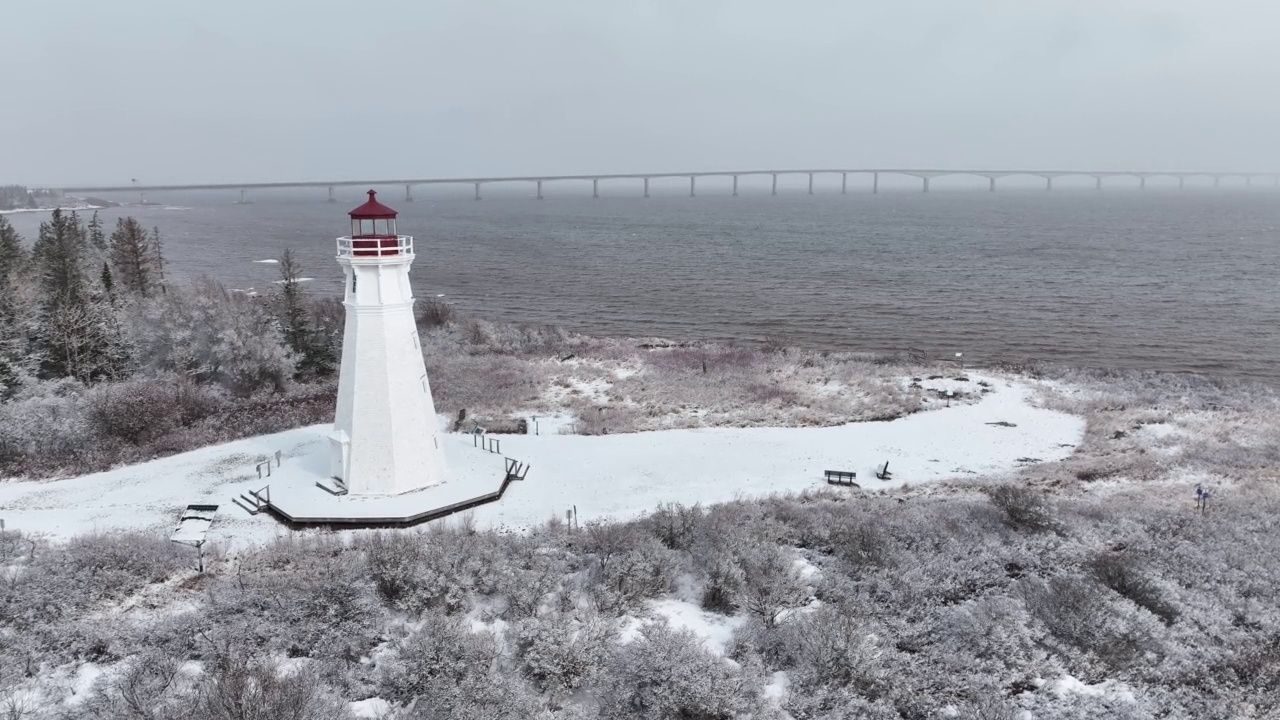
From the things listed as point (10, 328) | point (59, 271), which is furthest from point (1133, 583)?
point (59, 271)

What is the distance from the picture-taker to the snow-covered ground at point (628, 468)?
1706cm

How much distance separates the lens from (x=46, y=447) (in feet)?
68.0

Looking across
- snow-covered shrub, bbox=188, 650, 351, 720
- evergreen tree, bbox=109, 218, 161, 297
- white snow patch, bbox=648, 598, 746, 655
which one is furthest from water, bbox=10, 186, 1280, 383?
snow-covered shrub, bbox=188, 650, 351, 720

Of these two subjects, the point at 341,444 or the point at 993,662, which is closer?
the point at 993,662

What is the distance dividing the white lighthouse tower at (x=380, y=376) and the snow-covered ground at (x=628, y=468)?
210 cm

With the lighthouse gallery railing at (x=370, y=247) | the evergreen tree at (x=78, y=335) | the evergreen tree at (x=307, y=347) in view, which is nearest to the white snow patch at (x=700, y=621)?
the lighthouse gallery railing at (x=370, y=247)

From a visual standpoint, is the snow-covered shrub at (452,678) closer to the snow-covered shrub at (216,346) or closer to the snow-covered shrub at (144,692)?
the snow-covered shrub at (144,692)

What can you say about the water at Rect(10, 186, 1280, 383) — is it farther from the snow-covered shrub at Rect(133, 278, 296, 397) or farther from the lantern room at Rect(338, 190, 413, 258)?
the lantern room at Rect(338, 190, 413, 258)

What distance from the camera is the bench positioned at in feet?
64.5

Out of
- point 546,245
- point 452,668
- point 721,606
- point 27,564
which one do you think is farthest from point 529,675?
point 546,245

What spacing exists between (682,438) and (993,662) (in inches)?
535

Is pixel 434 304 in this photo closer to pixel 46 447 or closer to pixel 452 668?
pixel 46 447

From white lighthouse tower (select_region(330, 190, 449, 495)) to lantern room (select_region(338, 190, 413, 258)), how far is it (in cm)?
2

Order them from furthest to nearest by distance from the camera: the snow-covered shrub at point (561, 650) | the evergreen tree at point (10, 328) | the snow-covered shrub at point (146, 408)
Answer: the evergreen tree at point (10, 328) < the snow-covered shrub at point (146, 408) < the snow-covered shrub at point (561, 650)
